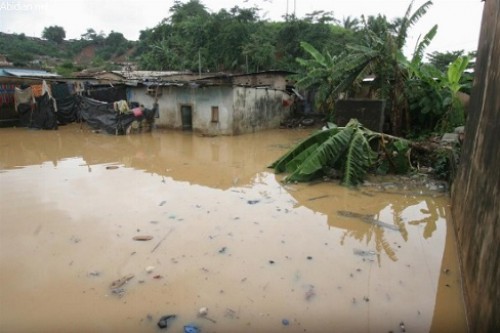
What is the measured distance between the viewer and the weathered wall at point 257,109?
53.2ft

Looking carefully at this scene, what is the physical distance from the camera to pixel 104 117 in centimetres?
1622

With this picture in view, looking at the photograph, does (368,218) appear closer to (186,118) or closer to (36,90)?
(186,118)

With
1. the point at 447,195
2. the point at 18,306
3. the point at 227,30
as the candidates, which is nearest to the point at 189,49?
the point at 227,30

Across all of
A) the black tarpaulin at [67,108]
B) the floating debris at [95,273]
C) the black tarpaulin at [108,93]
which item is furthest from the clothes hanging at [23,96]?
the floating debris at [95,273]

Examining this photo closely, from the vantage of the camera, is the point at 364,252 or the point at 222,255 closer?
the point at 222,255

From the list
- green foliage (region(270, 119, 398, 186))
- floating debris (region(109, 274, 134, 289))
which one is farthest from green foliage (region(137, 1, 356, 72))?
floating debris (region(109, 274, 134, 289))

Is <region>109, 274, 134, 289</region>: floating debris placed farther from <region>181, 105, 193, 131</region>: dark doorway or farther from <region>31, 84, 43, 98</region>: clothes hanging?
<region>31, 84, 43, 98</region>: clothes hanging

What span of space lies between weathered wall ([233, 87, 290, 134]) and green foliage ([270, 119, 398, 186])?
7.83m

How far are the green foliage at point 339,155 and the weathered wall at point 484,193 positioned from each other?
2.53 meters

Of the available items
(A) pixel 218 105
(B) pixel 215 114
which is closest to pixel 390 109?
(A) pixel 218 105

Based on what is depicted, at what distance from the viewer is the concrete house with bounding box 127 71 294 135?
1588cm

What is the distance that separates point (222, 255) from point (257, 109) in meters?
13.6

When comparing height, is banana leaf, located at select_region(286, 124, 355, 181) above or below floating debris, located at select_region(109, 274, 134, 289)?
above

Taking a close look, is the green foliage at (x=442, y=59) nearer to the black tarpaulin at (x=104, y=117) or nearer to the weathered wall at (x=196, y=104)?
the weathered wall at (x=196, y=104)
